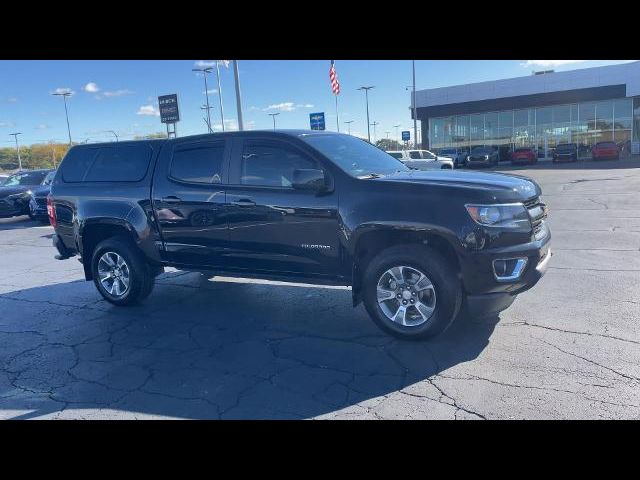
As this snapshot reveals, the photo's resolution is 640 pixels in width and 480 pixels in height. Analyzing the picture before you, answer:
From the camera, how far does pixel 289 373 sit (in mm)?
4180


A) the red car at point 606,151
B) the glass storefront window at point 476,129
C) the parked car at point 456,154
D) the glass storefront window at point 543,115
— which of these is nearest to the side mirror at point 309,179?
the parked car at point 456,154

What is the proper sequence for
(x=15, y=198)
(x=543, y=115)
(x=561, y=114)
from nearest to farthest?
(x=15, y=198) → (x=561, y=114) → (x=543, y=115)

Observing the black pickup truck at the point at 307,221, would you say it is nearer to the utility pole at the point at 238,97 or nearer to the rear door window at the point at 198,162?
the rear door window at the point at 198,162

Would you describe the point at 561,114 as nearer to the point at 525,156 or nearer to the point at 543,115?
the point at 543,115

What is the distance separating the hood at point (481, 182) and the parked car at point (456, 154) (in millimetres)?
32920

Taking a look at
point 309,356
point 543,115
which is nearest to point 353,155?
point 309,356

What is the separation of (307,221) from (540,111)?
41.0m

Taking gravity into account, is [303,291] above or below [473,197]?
below

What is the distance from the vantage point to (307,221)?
5.00 m
